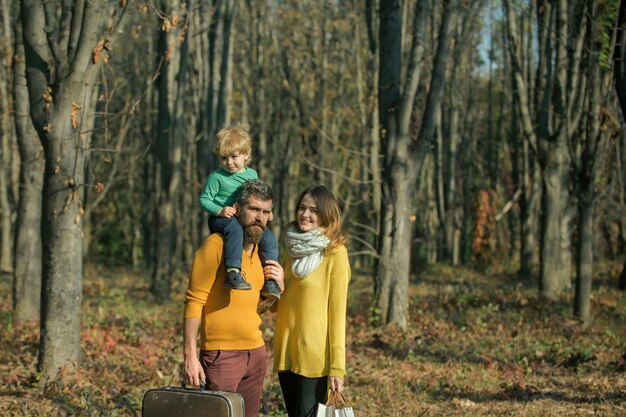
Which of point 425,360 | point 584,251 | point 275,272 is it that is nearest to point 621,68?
point 425,360

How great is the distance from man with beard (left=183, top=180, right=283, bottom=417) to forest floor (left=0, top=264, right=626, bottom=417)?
2.60 m

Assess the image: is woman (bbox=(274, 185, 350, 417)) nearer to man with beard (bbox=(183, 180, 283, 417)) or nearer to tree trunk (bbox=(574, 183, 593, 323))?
man with beard (bbox=(183, 180, 283, 417))

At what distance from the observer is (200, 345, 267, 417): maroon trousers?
14.2 ft

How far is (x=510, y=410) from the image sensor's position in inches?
289

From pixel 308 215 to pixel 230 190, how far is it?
0.56 metres

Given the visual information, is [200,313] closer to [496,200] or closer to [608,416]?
[608,416]

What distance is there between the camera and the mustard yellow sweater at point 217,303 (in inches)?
170

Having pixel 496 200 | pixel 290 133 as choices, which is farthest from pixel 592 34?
pixel 290 133

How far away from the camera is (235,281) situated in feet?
14.1

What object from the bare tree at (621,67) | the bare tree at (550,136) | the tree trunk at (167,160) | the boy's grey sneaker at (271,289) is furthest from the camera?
the tree trunk at (167,160)

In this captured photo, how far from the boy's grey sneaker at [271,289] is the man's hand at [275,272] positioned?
0.02 m

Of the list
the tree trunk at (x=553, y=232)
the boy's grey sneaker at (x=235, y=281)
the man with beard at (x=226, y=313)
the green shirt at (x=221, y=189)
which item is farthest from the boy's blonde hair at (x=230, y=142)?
the tree trunk at (x=553, y=232)

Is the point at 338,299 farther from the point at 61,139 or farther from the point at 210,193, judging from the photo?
the point at 61,139

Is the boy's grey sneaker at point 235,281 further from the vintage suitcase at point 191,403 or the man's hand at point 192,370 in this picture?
the vintage suitcase at point 191,403
